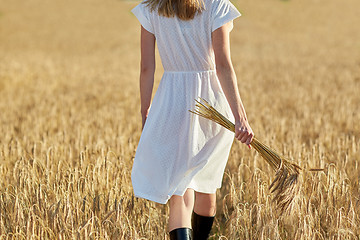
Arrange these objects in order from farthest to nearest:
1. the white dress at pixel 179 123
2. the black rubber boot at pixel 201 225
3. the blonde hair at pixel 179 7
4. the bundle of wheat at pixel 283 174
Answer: the black rubber boot at pixel 201 225 → the bundle of wheat at pixel 283 174 → the white dress at pixel 179 123 → the blonde hair at pixel 179 7

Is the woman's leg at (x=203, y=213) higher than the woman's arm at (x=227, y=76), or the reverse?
the woman's arm at (x=227, y=76)

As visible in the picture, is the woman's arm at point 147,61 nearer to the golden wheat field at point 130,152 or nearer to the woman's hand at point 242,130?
the woman's hand at point 242,130

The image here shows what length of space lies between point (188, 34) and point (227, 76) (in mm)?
257

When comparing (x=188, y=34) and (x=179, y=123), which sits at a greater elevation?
(x=188, y=34)

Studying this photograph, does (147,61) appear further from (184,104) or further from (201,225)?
(201,225)

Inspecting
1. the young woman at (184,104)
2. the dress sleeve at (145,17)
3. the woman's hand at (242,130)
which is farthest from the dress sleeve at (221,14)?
the woman's hand at (242,130)

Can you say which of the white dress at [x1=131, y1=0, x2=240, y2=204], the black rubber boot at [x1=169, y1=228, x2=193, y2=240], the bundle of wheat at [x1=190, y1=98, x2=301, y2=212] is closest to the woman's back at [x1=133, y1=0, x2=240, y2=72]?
the white dress at [x1=131, y1=0, x2=240, y2=204]

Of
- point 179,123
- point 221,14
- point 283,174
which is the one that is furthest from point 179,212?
point 221,14

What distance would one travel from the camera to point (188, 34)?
6.39ft

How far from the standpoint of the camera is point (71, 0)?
3888cm

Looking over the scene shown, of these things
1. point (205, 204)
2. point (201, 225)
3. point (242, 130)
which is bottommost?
point (201, 225)

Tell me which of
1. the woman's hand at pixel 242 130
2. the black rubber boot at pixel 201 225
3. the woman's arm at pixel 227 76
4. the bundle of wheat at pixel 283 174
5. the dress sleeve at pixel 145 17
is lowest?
the black rubber boot at pixel 201 225

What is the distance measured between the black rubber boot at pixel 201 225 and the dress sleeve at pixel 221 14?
0.95 metres

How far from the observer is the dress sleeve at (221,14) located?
187 centimetres
